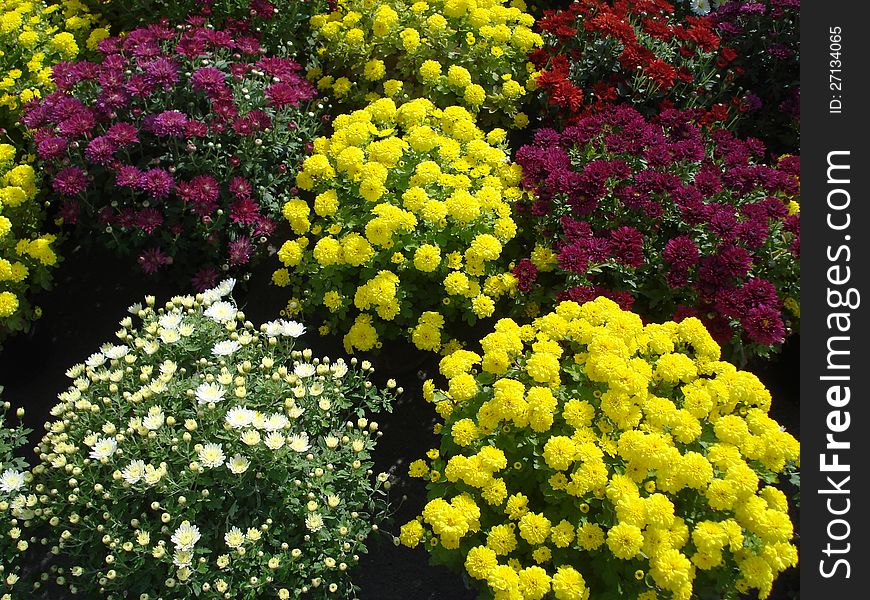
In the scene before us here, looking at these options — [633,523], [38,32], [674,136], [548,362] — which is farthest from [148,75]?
[633,523]

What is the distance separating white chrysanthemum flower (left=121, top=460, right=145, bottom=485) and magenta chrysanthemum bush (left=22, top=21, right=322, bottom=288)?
1.54m

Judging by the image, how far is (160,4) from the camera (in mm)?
5270

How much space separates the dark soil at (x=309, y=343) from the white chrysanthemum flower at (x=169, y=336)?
1331mm

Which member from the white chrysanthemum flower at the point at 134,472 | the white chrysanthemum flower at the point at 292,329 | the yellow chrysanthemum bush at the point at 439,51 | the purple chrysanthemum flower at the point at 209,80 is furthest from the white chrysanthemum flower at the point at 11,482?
the yellow chrysanthemum bush at the point at 439,51

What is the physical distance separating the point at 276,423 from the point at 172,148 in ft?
6.69

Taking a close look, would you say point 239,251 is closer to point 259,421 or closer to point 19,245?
point 19,245

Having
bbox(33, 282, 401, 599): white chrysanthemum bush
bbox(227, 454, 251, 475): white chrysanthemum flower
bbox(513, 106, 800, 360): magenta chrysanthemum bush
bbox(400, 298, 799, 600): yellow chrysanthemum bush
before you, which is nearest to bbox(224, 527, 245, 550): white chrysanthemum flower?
bbox(33, 282, 401, 599): white chrysanthemum bush

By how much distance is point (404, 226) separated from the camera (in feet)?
12.3

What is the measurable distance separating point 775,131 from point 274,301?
12.2 ft

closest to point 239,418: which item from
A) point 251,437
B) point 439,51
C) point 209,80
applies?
point 251,437

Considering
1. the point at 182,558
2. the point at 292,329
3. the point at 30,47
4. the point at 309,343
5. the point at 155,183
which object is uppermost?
the point at 30,47

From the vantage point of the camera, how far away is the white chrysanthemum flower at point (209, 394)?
304cm

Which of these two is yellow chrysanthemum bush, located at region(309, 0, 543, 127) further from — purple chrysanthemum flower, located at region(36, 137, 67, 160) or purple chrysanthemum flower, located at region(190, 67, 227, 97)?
purple chrysanthemum flower, located at region(36, 137, 67, 160)

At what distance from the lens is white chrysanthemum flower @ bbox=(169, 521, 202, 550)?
2.81 m
